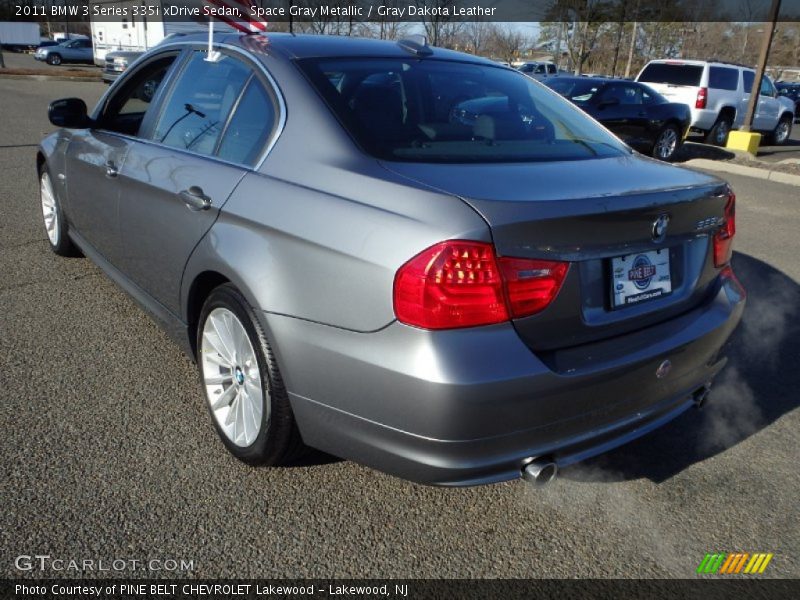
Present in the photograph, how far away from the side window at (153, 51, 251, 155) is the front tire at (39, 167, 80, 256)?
6.19 feet

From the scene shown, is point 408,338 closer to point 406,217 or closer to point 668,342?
point 406,217

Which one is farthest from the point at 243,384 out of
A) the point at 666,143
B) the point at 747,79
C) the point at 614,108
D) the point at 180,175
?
the point at 747,79

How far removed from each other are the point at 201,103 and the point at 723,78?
15366mm

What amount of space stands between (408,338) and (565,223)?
0.57m

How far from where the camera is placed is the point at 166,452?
9.14ft

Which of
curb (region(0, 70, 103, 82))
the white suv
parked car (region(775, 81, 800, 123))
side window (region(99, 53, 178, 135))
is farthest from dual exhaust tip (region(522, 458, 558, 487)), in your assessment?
parked car (region(775, 81, 800, 123))

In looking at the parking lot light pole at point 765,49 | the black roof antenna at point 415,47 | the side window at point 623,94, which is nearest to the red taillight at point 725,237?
the black roof antenna at point 415,47

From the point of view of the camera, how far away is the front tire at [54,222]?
15.7 ft

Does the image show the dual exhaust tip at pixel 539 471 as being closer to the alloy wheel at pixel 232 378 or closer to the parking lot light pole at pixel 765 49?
the alloy wheel at pixel 232 378

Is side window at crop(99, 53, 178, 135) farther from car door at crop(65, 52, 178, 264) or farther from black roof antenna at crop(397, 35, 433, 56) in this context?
black roof antenna at crop(397, 35, 433, 56)

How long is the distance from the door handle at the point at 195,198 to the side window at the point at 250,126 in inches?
7.0

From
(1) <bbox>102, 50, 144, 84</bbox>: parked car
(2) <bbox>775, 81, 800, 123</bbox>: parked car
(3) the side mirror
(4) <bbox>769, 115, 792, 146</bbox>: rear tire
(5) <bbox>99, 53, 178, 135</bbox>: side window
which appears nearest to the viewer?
(5) <bbox>99, 53, 178, 135</bbox>: side window

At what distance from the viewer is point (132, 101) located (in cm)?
397

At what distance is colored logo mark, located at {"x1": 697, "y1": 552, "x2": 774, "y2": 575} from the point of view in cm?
231
